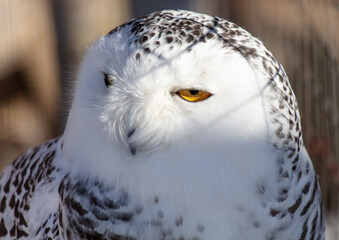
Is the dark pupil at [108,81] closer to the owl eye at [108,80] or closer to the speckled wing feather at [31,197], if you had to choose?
the owl eye at [108,80]

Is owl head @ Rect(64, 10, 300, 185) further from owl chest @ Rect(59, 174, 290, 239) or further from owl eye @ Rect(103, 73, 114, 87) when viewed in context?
owl chest @ Rect(59, 174, 290, 239)

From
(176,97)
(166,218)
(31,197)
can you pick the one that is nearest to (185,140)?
(176,97)

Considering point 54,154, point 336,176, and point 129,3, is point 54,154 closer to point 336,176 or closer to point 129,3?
point 336,176

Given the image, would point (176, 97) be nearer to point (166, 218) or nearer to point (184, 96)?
point (184, 96)

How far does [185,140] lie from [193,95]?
0.40ft

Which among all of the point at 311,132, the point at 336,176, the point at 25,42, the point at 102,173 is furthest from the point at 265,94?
the point at 25,42

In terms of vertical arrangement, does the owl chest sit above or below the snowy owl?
below

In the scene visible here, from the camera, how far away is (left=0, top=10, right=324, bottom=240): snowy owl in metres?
1.41

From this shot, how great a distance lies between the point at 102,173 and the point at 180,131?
27 centimetres

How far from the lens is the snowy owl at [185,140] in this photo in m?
1.41

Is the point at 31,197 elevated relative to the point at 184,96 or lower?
lower

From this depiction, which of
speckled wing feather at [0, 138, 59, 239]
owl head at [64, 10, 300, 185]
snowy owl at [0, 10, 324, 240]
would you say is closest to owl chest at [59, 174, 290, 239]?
snowy owl at [0, 10, 324, 240]

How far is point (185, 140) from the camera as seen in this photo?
56.8 inches

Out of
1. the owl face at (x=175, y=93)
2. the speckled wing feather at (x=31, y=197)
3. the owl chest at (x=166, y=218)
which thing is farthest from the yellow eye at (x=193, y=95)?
the speckled wing feather at (x=31, y=197)
